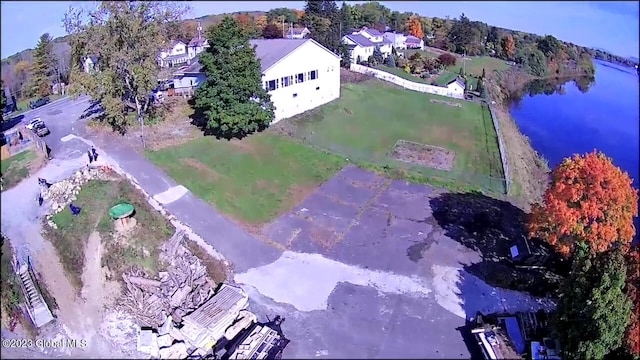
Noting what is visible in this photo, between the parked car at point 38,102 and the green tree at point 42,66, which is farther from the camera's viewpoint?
the parked car at point 38,102

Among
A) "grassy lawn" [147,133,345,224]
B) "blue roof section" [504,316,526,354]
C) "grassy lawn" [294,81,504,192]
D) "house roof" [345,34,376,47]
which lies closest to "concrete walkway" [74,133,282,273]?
"grassy lawn" [147,133,345,224]

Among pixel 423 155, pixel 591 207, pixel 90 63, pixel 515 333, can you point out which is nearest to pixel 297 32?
pixel 423 155

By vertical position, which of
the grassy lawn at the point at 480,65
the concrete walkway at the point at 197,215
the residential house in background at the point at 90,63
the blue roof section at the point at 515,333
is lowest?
the blue roof section at the point at 515,333

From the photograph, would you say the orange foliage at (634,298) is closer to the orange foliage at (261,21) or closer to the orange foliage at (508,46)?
the orange foliage at (508,46)

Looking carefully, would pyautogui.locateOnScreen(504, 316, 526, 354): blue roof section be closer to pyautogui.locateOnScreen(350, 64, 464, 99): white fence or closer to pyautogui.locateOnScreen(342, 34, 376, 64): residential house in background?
pyautogui.locateOnScreen(350, 64, 464, 99): white fence

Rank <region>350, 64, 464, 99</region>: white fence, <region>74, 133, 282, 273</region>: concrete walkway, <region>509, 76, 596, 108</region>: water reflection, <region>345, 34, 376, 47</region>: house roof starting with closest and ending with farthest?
<region>74, 133, 282, 273</region>: concrete walkway
<region>509, 76, 596, 108</region>: water reflection
<region>350, 64, 464, 99</region>: white fence
<region>345, 34, 376, 47</region>: house roof

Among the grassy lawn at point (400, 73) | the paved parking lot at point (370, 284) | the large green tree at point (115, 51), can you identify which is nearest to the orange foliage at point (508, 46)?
the grassy lawn at point (400, 73)
